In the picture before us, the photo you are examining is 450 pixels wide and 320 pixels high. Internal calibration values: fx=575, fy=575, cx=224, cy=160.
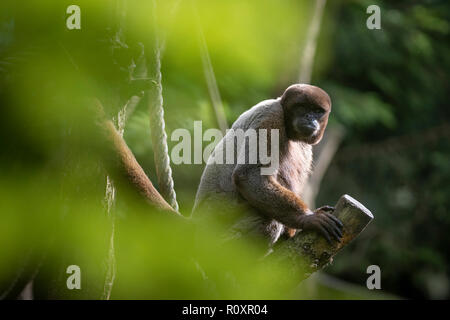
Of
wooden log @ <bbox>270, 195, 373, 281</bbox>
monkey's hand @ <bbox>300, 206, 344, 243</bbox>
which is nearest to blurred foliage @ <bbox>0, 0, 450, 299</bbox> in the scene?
wooden log @ <bbox>270, 195, 373, 281</bbox>

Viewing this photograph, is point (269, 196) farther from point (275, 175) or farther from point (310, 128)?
point (310, 128)

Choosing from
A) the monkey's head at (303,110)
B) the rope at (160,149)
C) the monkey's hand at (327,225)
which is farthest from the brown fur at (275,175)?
the rope at (160,149)

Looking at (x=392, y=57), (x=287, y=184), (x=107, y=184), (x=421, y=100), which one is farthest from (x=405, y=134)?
(x=107, y=184)

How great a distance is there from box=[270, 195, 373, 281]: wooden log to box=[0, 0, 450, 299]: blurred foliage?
16 cm

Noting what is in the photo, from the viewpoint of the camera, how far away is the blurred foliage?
1.71m

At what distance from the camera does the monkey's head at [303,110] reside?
13.7 ft

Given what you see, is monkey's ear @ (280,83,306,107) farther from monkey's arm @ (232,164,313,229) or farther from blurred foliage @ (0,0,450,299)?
monkey's arm @ (232,164,313,229)

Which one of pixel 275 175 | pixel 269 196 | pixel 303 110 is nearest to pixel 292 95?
pixel 303 110

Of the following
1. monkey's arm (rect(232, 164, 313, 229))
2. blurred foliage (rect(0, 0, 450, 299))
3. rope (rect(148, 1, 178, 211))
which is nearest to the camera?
blurred foliage (rect(0, 0, 450, 299))

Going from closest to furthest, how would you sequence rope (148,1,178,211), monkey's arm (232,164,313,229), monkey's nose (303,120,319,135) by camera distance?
rope (148,1,178,211)
monkey's arm (232,164,313,229)
monkey's nose (303,120,319,135)

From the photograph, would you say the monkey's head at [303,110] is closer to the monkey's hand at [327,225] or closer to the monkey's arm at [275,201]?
the monkey's arm at [275,201]

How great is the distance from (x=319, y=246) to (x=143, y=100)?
181 centimetres

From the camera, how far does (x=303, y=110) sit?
4.21 metres

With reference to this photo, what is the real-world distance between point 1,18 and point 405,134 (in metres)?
12.8
